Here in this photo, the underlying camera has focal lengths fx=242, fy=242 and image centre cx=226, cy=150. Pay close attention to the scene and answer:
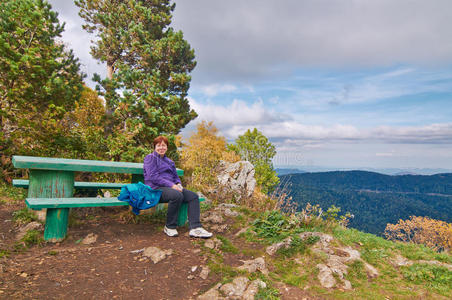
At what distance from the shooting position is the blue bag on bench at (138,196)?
388 cm

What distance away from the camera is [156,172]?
4281 mm

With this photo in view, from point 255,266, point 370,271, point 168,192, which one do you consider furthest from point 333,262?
point 168,192

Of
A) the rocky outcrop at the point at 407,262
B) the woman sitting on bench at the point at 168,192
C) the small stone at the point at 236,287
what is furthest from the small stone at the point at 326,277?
the woman sitting on bench at the point at 168,192

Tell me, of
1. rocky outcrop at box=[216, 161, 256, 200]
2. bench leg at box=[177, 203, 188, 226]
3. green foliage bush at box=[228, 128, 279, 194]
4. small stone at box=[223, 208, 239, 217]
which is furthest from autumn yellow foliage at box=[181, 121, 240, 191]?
green foliage bush at box=[228, 128, 279, 194]

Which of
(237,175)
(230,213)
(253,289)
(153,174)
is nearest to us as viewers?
(253,289)

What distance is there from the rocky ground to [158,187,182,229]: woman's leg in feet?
0.90

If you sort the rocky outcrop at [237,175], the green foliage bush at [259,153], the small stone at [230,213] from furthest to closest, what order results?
the green foliage bush at [259,153] < the rocky outcrop at [237,175] < the small stone at [230,213]

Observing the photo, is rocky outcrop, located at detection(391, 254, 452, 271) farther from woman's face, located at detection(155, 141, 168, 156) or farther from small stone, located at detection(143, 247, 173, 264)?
woman's face, located at detection(155, 141, 168, 156)

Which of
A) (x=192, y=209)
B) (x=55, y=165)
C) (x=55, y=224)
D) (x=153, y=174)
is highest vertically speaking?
(x=55, y=165)

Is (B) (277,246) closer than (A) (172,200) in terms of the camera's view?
Yes

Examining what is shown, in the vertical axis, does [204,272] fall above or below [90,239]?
below

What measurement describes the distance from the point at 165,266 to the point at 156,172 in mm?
1626

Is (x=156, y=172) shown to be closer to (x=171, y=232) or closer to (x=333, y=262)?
(x=171, y=232)

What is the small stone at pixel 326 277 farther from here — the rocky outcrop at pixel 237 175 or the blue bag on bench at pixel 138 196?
the rocky outcrop at pixel 237 175
